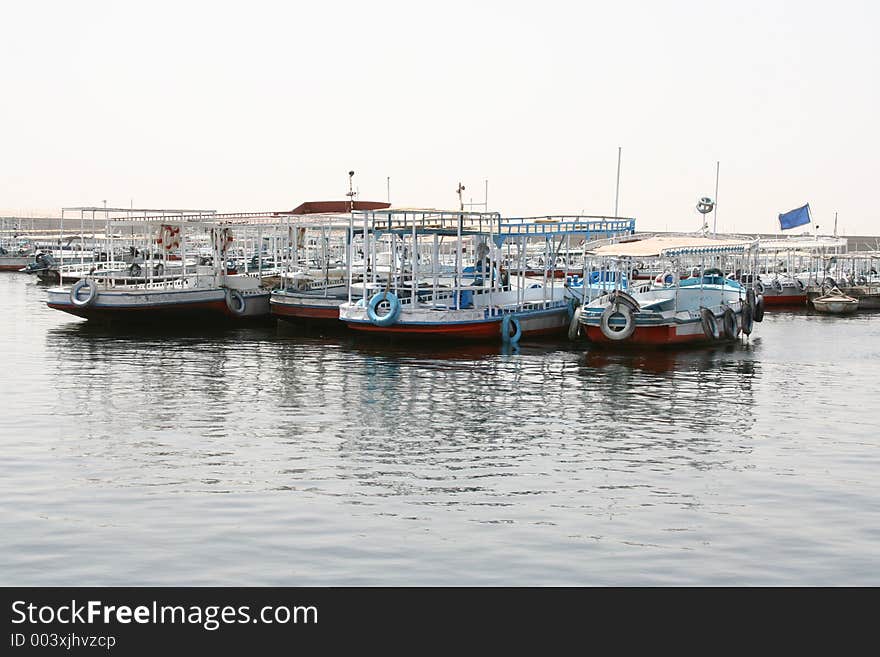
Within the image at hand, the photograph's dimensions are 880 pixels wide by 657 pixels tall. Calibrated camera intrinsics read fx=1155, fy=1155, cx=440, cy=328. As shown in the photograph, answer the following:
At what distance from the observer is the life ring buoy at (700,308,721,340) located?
145 ft

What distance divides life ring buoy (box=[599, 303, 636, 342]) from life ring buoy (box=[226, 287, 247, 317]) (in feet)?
58.3

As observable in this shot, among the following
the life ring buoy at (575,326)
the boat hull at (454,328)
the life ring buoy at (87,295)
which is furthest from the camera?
the life ring buoy at (87,295)

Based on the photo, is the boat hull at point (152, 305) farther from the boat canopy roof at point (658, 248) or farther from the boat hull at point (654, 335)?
the boat hull at point (654, 335)

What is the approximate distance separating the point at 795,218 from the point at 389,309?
Answer: 127 feet

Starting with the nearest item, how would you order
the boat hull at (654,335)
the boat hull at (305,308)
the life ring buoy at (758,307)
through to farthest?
the boat hull at (654,335)
the boat hull at (305,308)
the life ring buoy at (758,307)

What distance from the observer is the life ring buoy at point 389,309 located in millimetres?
40938

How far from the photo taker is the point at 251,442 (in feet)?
76.4

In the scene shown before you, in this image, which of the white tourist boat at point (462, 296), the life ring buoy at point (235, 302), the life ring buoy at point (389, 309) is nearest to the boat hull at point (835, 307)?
the white tourist boat at point (462, 296)

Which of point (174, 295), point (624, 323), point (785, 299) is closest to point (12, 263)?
point (174, 295)

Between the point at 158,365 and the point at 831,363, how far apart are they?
2299 centimetres

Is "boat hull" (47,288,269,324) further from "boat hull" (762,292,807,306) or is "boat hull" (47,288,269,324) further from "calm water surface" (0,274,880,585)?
"boat hull" (762,292,807,306)

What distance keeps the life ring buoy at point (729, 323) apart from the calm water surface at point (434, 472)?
283 inches

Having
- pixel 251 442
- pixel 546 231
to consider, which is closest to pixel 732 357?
pixel 546 231
